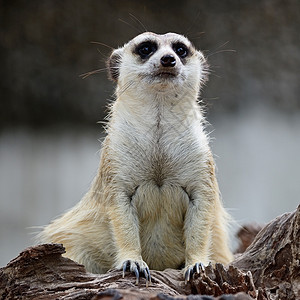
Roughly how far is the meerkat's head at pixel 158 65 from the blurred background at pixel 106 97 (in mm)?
1504

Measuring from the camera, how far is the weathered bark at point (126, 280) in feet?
5.49

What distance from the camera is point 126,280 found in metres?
1.75

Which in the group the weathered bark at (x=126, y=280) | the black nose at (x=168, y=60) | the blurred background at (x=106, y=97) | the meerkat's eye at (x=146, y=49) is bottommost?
the weathered bark at (x=126, y=280)

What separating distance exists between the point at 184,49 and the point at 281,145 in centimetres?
189

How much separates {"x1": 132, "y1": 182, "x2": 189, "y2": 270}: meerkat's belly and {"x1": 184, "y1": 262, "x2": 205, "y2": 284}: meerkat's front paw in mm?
239

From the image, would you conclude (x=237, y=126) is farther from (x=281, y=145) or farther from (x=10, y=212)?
(x=10, y=212)

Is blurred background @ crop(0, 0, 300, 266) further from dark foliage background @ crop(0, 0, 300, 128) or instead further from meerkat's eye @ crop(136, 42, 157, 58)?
meerkat's eye @ crop(136, 42, 157, 58)

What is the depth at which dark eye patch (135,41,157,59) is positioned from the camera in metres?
2.21

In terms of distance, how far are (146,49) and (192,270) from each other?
2.87 ft

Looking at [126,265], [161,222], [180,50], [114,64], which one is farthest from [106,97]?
[126,265]

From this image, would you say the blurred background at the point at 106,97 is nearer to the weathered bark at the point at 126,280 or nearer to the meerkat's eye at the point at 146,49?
the meerkat's eye at the point at 146,49

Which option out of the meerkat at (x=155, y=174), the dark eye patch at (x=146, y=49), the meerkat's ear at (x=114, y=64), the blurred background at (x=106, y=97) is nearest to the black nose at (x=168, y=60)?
the meerkat at (x=155, y=174)

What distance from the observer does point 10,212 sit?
13.3 ft

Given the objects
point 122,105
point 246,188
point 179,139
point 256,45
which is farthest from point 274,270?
point 256,45
